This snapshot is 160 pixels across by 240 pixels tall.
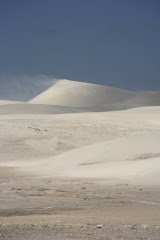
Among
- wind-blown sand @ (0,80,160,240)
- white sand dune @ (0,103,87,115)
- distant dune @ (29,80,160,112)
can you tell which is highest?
distant dune @ (29,80,160,112)

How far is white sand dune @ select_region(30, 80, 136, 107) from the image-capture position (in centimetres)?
9430

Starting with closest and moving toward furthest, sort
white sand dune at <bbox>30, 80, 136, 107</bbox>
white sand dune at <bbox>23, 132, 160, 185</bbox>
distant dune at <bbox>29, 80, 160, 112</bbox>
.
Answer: white sand dune at <bbox>23, 132, 160, 185</bbox> < distant dune at <bbox>29, 80, 160, 112</bbox> < white sand dune at <bbox>30, 80, 136, 107</bbox>

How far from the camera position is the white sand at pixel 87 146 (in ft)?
58.9

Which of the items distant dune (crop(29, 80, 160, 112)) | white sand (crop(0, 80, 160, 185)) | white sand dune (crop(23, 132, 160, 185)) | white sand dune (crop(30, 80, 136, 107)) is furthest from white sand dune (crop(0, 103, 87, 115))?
white sand dune (crop(23, 132, 160, 185))

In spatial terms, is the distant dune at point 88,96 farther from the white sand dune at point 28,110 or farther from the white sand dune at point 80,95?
the white sand dune at point 28,110

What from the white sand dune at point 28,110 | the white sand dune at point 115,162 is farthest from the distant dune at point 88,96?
the white sand dune at point 115,162

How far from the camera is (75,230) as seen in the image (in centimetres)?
804

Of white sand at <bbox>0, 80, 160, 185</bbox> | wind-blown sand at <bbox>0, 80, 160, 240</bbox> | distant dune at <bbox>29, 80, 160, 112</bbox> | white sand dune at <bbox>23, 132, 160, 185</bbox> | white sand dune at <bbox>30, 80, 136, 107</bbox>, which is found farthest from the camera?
white sand dune at <bbox>30, 80, 136, 107</bbox>

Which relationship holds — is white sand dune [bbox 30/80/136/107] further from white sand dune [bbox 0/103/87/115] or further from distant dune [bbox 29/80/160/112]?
white sand dune [bbox 0/103/87/115]

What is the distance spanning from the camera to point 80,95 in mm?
97000

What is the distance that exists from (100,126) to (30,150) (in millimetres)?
10100

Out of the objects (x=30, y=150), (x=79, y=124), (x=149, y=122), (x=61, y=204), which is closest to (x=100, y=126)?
(x=79, y=124)

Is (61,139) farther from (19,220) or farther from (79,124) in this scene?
(19,220)

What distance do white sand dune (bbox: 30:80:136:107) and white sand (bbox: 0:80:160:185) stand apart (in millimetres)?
37121
